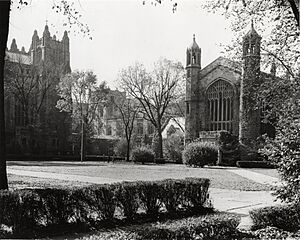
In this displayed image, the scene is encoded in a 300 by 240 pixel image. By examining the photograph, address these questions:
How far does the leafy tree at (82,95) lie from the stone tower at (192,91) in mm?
12297

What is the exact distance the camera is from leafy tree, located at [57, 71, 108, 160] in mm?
53938

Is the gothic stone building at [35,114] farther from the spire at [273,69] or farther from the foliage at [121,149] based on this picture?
the spire at [273,69]

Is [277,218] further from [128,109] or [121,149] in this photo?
[121,149]

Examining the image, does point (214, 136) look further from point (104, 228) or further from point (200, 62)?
point (104, 228)

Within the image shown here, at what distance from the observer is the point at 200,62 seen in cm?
5991

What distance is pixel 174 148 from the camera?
54719mm

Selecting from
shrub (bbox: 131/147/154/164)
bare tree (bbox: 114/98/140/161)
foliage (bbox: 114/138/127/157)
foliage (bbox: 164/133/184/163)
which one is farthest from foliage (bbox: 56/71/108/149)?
shrub (bbox: 131/147/154/164)

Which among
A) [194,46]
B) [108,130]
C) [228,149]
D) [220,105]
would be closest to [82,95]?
[194,46]

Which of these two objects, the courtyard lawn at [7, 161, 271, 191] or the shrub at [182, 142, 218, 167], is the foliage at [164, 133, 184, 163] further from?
the courtyard lawn at [7, 161, 271, 191]

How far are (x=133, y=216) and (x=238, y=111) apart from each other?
4733 cm

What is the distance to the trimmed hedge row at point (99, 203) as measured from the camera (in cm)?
684

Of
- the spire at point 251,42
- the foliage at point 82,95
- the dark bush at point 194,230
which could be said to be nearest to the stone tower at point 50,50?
the foliage at point 82,95

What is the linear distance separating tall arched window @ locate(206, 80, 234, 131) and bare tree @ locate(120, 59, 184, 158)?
5275 millimetres

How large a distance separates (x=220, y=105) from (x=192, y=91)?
4672 mm
